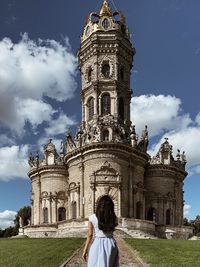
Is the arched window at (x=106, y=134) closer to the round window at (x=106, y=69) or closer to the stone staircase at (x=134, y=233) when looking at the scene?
the round window at (x=106, y=69)

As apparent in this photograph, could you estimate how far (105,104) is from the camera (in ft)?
187

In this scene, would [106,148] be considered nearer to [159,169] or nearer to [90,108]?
[90,108]

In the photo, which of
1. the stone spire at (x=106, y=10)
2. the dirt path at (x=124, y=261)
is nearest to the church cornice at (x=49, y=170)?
the stone spire at (x=106, y=10)

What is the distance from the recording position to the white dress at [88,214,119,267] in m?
8.30

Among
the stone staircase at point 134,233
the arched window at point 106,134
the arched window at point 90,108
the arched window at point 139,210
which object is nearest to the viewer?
the stone staircase at point 134,233

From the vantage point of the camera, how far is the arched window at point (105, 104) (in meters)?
56.4

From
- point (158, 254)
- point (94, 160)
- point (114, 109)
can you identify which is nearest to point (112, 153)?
point (94, 160)

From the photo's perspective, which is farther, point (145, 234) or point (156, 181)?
point (156, 181)

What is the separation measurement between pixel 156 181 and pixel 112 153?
1047 centimetres

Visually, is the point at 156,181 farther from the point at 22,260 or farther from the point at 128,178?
the point at 22,260

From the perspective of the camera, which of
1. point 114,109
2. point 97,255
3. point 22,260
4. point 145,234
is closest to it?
point 97,255

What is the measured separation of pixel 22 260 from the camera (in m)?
18.7

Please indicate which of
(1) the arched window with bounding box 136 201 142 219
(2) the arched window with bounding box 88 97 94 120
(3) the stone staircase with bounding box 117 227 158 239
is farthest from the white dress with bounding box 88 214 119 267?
(2) the arched window with bounding box 88 97 94 120

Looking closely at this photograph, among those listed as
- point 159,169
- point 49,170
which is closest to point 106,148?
point 159,169
